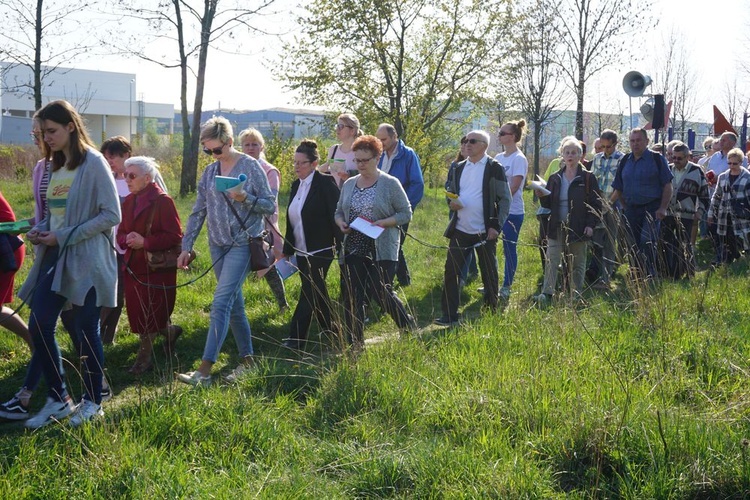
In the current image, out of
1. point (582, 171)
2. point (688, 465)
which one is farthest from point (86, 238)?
point (582, 171)

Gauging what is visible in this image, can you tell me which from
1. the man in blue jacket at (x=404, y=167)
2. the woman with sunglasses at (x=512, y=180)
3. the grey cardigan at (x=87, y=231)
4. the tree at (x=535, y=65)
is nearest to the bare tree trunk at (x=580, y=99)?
the tree at (x=535, y=65)

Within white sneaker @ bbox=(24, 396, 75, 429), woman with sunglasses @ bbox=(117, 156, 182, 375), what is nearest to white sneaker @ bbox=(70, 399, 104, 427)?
white sneaker @ bbox=(24, 396, 75, 429)

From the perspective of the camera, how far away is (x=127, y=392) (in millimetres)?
5773

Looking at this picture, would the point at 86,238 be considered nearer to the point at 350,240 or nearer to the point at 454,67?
the point at 350,240

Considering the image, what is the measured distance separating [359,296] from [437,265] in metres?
4.83

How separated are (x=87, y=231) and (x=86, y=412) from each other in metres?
1.10

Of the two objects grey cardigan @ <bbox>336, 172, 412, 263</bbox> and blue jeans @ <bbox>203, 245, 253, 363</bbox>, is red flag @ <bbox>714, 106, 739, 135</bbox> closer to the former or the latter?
grey cardigan @ <bbox>336, 172, 412, 263</bbox>

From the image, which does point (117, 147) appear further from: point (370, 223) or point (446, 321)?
point (446, 321)

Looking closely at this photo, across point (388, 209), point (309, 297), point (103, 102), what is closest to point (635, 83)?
point (388, 209)

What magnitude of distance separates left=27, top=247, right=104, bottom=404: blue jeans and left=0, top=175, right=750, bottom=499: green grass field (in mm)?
301

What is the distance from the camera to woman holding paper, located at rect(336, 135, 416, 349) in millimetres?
6395

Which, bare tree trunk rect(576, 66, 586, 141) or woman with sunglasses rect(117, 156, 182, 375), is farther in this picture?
bare tree trunk rect(576, 66, 586, 141)

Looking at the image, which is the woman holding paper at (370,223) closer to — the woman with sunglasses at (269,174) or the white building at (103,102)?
the woman with sunglasses at (269,174)

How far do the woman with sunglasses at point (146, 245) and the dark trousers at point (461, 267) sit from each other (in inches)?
106
